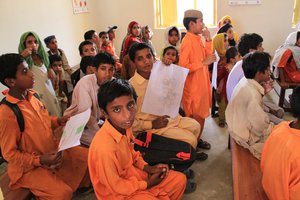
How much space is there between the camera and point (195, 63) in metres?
2.39

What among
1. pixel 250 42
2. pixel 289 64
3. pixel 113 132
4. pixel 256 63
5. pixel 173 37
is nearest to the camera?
pixel 113 132

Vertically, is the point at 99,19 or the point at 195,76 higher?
the point at 99,19

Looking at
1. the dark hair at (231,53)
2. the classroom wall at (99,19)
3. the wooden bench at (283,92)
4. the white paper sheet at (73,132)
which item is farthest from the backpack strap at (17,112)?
the wooden bench at (283,92)

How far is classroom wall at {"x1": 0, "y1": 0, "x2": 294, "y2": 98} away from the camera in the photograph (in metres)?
3.49

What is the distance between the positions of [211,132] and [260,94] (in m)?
1.20

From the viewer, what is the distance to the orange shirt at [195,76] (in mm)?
2400

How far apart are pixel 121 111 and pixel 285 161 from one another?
2.86 ft

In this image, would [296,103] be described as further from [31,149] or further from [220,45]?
[220,45]

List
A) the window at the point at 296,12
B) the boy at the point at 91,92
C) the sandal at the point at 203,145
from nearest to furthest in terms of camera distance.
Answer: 1. the boy at the point at 91,92
2. the sandal at the point at 203,145
3. the window at the point at 296,12

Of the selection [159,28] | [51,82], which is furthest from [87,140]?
[159,28]

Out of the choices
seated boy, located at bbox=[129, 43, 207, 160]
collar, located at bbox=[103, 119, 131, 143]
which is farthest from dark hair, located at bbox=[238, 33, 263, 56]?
collar, located at bbox=[103, 119, 131, 143]

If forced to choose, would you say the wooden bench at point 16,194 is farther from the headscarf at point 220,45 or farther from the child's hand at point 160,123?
the headscarf at point 220,45

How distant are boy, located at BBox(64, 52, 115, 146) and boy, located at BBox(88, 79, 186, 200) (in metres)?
0.72

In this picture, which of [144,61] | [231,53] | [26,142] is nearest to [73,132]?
[26,142]
